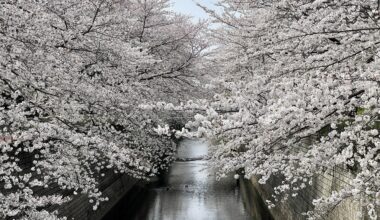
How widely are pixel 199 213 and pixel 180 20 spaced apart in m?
8.58

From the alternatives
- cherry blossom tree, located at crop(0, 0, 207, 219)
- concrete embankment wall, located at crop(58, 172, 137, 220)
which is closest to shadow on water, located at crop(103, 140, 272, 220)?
concrete embankment wall, located at crop(58, 172, 137, 220)

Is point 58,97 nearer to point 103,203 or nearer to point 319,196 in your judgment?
point 319,196

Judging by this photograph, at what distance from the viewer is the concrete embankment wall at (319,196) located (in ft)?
26.2

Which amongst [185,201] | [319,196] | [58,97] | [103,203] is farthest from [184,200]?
[58,97]

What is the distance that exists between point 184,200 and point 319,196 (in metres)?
10.8

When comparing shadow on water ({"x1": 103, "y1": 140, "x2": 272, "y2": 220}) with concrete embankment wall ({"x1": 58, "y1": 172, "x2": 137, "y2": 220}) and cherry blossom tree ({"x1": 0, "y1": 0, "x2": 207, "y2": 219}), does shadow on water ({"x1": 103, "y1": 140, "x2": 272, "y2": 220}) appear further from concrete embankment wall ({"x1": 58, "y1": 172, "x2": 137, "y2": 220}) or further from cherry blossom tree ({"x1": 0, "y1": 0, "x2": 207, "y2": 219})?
cherry blossom tree ({"x1": 0, "y1": 0, "x2": 207, "y2": 219})

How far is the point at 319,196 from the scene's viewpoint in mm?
10258

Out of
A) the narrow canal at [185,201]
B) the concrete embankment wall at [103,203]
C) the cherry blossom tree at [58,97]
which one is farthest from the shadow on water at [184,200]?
the cherry blossom tree at [58,97]

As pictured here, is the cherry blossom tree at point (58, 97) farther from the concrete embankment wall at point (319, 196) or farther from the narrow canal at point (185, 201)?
the concrete embankment wall at point (319, 196)

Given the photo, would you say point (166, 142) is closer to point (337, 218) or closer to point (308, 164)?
point (337, 218)

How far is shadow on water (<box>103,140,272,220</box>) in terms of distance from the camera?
1705 cm

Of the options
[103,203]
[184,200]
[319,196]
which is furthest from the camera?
[184,200]

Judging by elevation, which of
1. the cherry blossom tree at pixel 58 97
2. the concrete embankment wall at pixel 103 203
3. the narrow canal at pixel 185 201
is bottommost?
the narrow canal at pixel 185 201

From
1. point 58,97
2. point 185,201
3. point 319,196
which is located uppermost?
point 58,97
